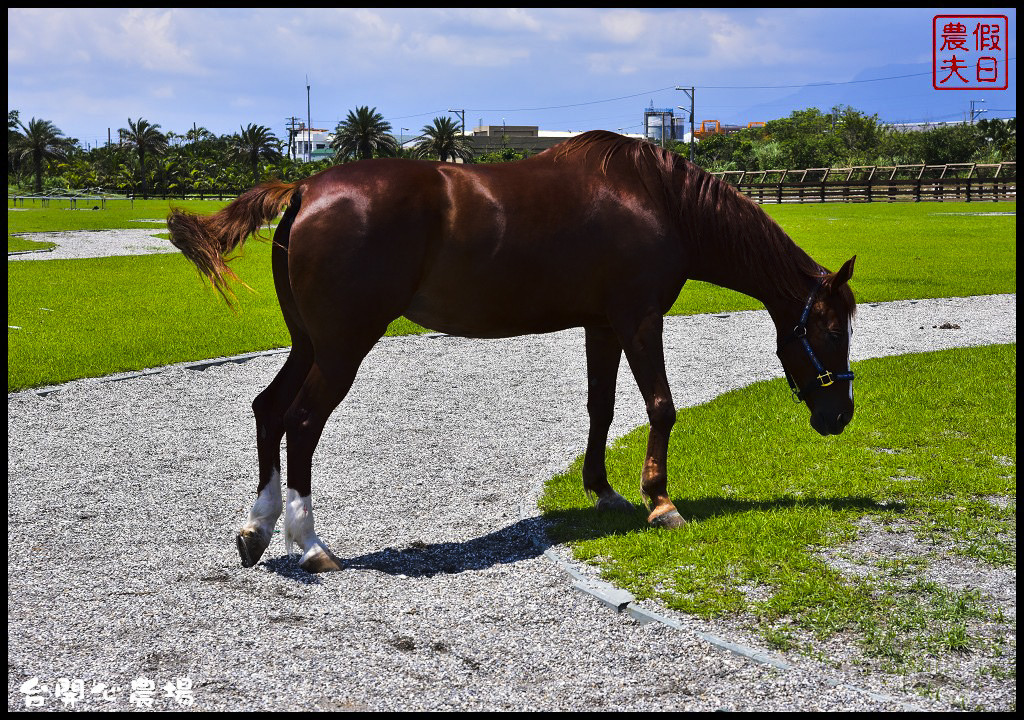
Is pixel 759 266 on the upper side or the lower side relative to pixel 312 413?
upper

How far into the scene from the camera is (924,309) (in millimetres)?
15656

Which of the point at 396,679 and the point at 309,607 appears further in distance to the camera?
the point at 309,607

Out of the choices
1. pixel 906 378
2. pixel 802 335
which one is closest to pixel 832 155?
pixel 906 378

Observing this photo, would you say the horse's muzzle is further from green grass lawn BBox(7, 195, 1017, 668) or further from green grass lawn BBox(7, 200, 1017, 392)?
green grass lawn BBox(7, 200, 1017, 392)

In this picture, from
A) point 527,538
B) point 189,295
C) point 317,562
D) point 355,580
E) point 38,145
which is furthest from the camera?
point 38,145

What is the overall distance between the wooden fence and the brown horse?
150ft

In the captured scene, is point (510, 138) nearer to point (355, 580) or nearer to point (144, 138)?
point (144, 138)

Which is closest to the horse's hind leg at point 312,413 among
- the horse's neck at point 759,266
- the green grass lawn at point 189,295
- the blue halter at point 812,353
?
the horse's neck at point 759,266

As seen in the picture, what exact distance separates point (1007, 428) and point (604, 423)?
3.96 meters

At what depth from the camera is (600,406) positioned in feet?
21.2

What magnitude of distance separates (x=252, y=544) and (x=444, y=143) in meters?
79.6

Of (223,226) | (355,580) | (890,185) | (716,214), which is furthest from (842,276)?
(890,185)

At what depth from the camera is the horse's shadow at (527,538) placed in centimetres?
562

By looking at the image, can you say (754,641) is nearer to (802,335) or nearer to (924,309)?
(802,335)
